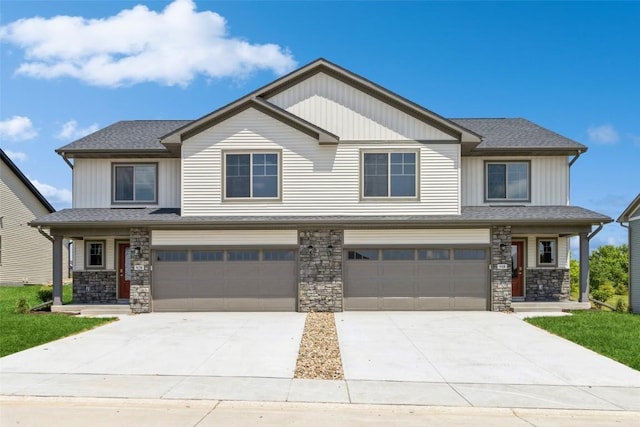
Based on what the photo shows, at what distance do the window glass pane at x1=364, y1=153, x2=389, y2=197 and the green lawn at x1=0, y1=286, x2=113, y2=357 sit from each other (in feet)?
30.0

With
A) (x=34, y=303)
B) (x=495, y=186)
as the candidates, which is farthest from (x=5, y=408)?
(x=495, y=186)

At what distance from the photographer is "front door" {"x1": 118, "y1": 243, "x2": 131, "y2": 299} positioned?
1819cm

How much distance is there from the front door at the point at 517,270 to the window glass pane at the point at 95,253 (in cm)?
1520

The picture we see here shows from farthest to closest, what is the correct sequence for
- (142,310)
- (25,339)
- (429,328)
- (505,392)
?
(142,310)
(429,328)
(25,339)
(505,392)

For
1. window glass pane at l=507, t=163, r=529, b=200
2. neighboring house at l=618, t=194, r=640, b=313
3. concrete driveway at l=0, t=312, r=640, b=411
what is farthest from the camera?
window glass pane at l=507, t=163, r=529, b=200

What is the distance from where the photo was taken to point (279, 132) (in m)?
16.5

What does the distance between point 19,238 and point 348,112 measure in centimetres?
2023

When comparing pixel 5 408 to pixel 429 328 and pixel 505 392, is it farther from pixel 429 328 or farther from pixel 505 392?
pixel 429 328

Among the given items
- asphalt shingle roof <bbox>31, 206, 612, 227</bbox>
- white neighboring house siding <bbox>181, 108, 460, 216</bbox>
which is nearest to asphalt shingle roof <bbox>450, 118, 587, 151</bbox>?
asphalt shingle roof <bbox>31, 206, 612, 227</bbox>

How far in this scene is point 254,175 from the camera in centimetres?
1656

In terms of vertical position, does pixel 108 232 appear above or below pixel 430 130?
below

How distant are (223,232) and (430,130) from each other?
7.79 metres

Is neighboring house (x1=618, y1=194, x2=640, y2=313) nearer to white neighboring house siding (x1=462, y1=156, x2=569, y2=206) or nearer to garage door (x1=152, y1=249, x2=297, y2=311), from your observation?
white neighboring house siding (x1=462, y1=156, x2=569, y2=206)

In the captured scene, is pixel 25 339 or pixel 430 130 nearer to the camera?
pixel 25 339
